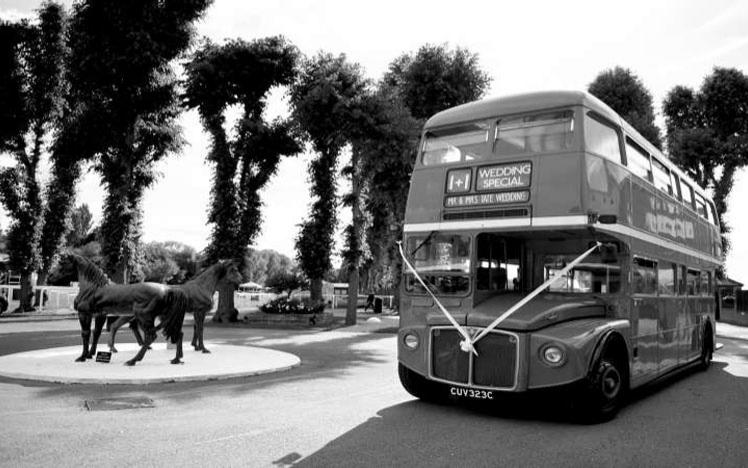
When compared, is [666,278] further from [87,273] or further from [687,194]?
[87,273]

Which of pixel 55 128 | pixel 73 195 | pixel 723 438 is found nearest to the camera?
pixel 723 438

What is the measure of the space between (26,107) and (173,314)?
23770 mm

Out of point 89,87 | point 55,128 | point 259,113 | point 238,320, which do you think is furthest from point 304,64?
point 55,128

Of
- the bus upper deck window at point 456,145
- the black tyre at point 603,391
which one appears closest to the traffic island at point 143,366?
the bus upper deck window at point 456,145

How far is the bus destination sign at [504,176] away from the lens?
7746mm

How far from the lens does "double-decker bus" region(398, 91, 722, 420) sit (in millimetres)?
7062

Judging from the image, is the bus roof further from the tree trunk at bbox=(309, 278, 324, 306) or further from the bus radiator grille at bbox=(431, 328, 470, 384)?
the tree trunk at bbox=(309, 278, 324, 306)

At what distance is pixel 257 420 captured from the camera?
7039 millimetres

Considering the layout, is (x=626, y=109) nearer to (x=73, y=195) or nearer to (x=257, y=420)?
(x=73, y=195)

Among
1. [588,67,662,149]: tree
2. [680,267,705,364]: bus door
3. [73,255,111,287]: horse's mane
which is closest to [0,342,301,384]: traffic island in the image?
[73,255,111,287]: horse's mane

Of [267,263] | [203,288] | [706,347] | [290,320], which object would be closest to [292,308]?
[290,320]

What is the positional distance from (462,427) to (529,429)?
77 cm

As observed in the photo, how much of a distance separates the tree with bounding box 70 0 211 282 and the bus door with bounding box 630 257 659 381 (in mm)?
21835

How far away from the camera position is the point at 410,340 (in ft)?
26.0
